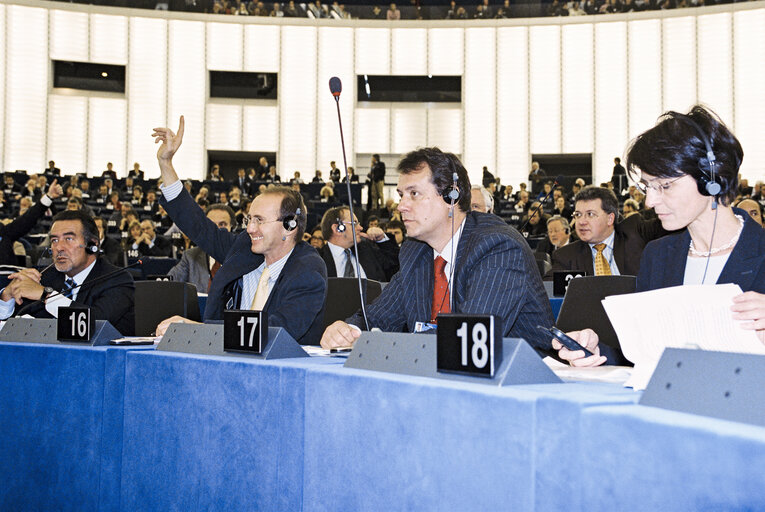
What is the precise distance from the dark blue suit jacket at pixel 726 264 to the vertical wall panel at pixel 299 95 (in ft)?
53.9

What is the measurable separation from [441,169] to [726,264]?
89cm

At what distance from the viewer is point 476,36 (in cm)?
1820

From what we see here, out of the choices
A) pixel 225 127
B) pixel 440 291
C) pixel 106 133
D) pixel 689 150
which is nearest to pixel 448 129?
pixel 225 127

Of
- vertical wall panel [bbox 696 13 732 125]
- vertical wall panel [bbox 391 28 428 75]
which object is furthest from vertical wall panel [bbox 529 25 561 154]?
vertical wall panel [bbox 696 13 732 125]

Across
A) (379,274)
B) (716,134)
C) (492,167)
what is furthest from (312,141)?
(716,134)

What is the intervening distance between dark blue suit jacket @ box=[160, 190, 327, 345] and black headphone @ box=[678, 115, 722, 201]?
4.36ft

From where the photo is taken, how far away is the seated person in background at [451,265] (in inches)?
83.9

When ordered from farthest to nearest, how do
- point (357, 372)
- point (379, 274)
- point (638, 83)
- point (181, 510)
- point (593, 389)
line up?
point (638, 83)
point (379, 274)
point (181, 510)
point (357, 372)
point (593, 389)

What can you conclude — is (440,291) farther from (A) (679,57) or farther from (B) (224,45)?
(B) (224,45)

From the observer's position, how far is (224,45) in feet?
59.6

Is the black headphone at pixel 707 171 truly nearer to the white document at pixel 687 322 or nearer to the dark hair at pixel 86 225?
the white document at pixel 687 322

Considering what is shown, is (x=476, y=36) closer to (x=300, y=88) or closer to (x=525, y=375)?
(x=300, y=88)

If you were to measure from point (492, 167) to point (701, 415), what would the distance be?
17.7 meters

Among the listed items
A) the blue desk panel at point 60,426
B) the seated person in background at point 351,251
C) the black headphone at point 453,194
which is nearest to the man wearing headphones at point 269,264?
the black headphone at point 453,194
